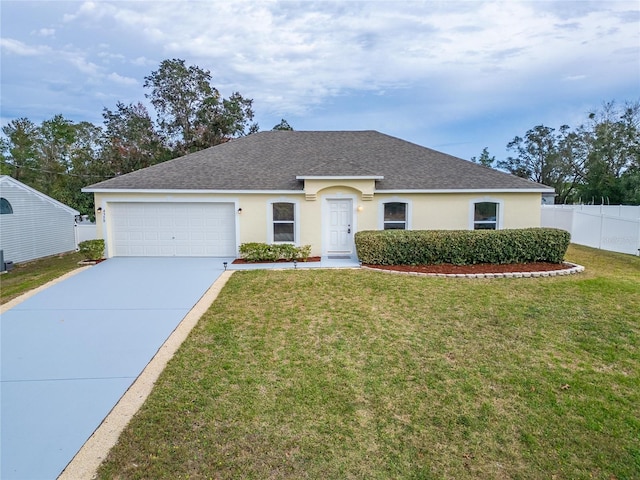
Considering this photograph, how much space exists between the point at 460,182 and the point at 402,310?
809cm

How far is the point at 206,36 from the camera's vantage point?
13898mm

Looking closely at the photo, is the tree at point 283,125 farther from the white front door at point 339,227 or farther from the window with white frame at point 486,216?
the window with white frame at point 486,216

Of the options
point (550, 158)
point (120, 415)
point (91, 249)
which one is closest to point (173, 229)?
point (91, 249)

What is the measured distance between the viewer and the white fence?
14.0m

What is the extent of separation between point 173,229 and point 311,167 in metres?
5.99

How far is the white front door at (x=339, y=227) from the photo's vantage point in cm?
1317

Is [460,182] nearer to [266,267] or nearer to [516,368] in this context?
[266,267]

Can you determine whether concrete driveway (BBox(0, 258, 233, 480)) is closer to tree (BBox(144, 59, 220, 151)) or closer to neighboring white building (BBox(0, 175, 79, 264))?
neighboring white building (BBox(0, 175, 79, 264))

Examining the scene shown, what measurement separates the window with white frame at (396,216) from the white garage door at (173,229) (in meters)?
→ 5.99

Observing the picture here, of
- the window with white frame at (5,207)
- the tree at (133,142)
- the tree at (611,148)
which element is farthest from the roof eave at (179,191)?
the tree at (611,148)

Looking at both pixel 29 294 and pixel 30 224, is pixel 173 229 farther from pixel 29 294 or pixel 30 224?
pixel 30 224

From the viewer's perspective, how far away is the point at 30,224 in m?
15.3

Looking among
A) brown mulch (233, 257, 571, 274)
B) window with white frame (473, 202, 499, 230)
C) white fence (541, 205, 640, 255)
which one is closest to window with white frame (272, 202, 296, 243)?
brown mulch (233, 257, 571, 274)

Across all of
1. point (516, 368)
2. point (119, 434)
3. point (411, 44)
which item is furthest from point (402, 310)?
point (411, 44)
